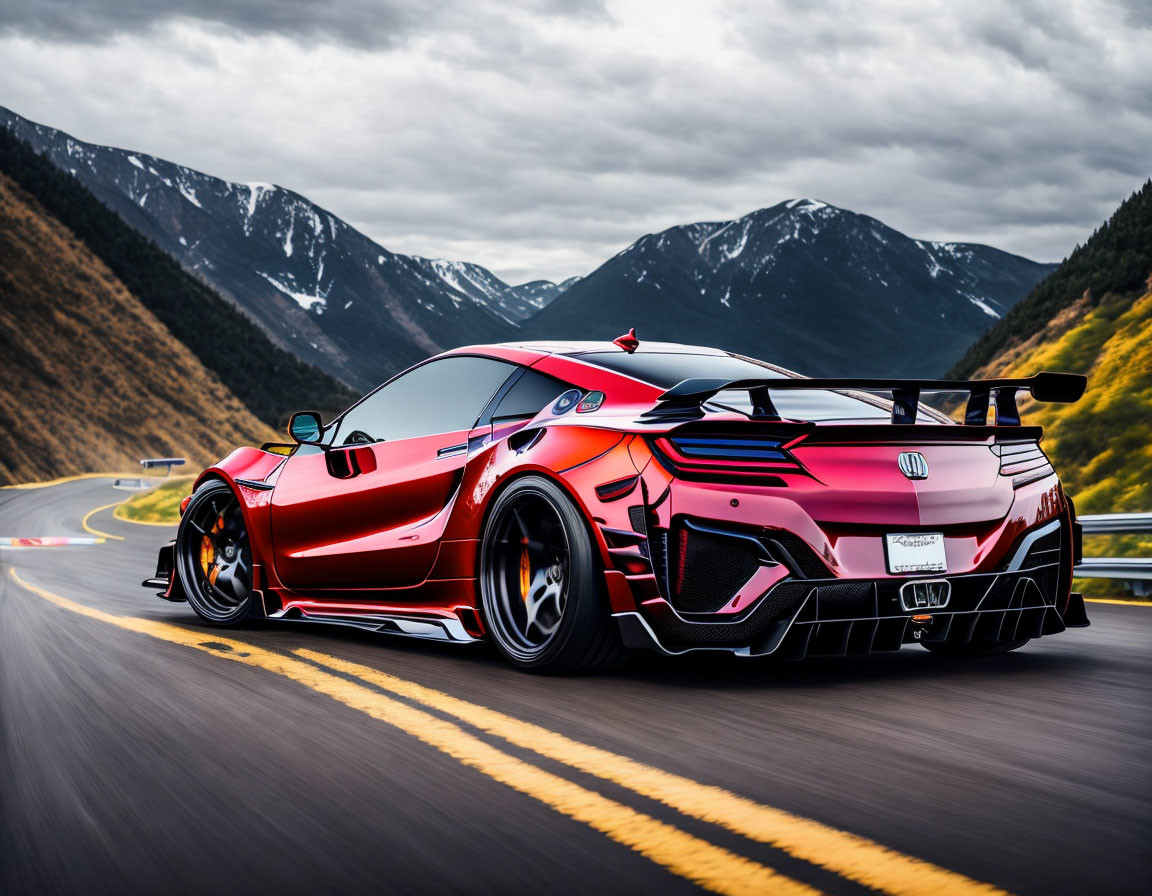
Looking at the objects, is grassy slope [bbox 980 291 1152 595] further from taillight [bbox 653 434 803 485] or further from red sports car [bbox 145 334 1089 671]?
taillight [bbox 653 434 803 485]

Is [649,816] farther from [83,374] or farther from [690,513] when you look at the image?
[83,374]

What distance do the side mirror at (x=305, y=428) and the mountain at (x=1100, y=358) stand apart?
29.3 ft

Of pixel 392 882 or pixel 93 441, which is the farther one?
pixel 93 441

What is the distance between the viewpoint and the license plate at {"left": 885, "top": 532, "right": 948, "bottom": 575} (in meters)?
4.54

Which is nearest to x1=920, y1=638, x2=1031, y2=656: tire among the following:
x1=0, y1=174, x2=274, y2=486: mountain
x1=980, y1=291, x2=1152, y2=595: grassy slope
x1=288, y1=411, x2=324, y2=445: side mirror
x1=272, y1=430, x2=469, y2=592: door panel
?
x1=272, y1=430, x2=469, y2=592: door panel

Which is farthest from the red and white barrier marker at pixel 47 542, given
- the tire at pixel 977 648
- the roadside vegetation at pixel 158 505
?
the tire at pixel 977 648

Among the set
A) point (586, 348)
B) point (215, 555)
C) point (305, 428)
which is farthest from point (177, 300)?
A: point (586, 348)

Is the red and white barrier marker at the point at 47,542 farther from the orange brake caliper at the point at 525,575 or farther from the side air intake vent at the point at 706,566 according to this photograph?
the side air intake vent at the point at 706,566

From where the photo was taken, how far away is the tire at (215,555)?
6957 mm

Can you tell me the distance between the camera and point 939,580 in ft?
15.1

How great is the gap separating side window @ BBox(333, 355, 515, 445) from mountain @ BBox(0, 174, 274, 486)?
57.4 metres

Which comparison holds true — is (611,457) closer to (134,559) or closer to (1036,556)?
(1036,556)

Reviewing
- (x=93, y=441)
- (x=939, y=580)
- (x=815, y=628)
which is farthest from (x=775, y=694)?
(x=93, y=441)

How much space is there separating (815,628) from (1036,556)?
1.06 m
